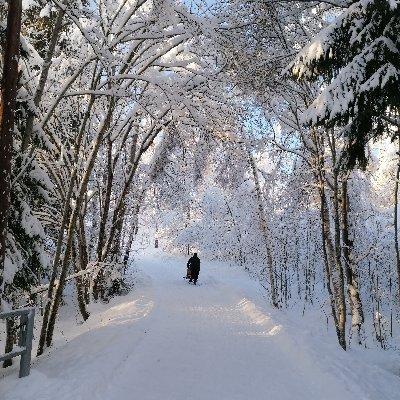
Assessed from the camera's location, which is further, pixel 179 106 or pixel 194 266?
pixel 194 266

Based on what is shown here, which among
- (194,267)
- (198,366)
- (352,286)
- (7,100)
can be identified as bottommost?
(198,366)

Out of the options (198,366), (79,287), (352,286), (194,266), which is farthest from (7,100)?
(194,266)

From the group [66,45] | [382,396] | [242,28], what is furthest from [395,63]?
[66,45]

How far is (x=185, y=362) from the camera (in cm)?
733

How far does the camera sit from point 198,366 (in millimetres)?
7141

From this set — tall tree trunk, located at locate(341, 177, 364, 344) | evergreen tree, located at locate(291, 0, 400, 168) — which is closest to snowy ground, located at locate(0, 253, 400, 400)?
tall tree trunk, located at locate(341, 177, 364, 344)

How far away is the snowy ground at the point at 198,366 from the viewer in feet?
18.9

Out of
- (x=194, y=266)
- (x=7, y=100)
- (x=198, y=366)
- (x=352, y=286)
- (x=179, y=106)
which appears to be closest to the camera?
(x=7, y=100)

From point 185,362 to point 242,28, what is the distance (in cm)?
742

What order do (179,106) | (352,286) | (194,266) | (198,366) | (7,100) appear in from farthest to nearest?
(194,266) < (352,286) < (179,106) < (198,366) < (7,100)

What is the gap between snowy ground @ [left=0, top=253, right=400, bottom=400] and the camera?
5750mm

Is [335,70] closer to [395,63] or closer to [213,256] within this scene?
[395,63]

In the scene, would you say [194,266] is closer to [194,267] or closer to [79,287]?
[194,267]

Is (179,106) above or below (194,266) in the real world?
above
